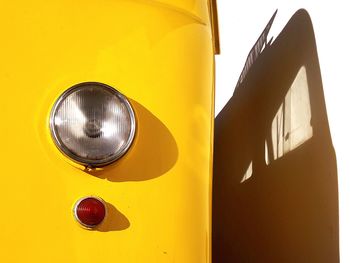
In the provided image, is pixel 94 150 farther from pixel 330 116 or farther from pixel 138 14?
pixel 330 116

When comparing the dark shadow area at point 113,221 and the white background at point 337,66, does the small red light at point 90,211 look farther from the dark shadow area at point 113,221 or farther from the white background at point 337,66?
the white background at point 337,66

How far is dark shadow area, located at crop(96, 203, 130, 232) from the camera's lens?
1.31 meters

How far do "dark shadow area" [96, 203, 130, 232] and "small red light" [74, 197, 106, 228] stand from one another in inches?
0.6

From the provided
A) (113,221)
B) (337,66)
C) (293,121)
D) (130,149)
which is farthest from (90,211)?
(293,121)

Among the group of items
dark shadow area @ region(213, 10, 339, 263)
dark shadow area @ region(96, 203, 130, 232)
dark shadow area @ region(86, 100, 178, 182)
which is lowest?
dark shadow area @ region(96, 203, 130, 232)

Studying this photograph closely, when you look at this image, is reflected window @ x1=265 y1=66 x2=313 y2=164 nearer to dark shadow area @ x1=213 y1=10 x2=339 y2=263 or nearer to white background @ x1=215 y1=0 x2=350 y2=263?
dark shadow area @ x1=213 y1=10 x2=339 y2=263

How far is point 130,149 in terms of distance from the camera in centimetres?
135

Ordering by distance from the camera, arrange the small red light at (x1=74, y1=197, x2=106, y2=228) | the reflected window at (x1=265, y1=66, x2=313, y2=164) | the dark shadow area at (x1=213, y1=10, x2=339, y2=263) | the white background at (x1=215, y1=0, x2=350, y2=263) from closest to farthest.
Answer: the small red light at (x1=74, y1=197, x2=106, y2=228) → the white background at (x1=215, y1=0, x2=350, y2=263) → the dark shadow area at (x1=213, y1=10, x2=339, y2=263) → the reflected window at (x1=265, y1=66, x2=313, y2=164)

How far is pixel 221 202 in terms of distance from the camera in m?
3.50

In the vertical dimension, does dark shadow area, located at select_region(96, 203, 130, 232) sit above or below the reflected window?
below

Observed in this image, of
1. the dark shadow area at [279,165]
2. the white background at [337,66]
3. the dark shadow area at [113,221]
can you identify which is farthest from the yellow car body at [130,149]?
the dark shadow area at [279,165]

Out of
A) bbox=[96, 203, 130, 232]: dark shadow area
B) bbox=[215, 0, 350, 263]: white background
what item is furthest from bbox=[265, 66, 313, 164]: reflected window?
bbox=[96, 203, 130, 232]: dark shadow area

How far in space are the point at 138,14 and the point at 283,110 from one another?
1318mm

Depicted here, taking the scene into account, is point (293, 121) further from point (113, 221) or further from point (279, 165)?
Result: point (113, 221)
